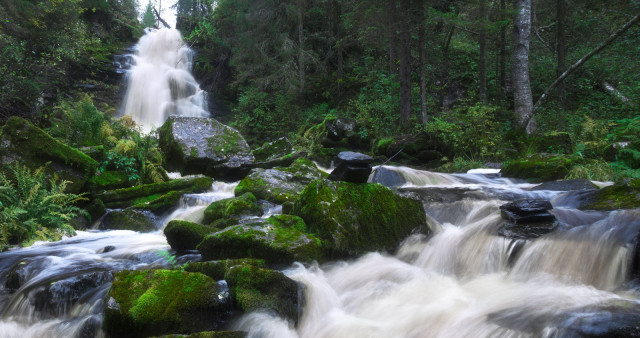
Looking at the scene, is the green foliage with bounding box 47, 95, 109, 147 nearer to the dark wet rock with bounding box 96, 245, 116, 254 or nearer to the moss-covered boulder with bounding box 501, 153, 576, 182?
the dark wet rock with bounding box 96, 245, 116, 254

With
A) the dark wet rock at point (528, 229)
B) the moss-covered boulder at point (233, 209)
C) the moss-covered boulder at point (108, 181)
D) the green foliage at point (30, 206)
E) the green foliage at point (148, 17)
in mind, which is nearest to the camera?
the dark wet rock at point (528, 229)

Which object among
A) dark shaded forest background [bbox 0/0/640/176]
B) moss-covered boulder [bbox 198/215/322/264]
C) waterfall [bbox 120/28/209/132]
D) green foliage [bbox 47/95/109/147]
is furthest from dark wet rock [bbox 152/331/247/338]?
waterfall [bbox 120/28/209/132]

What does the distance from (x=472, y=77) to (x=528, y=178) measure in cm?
1090

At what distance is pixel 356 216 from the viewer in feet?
15.6

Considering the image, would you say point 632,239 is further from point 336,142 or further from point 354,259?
point 336,142

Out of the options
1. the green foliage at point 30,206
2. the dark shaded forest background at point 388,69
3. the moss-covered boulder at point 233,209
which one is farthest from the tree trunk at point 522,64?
the green foliage at point 30,206

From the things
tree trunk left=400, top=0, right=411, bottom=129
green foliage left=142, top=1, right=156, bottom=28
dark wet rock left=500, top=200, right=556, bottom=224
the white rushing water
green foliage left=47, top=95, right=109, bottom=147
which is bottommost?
the white rushing water

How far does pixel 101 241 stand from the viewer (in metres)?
6.00

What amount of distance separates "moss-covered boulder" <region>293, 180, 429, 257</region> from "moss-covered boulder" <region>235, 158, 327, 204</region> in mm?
1773

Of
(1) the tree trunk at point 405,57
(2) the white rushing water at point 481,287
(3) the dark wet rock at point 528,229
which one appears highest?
(1) the tree trunk at point 405,57

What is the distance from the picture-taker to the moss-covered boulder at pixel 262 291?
3.21 m

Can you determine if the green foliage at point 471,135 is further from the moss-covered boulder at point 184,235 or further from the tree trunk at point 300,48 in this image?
the tree trunk at point 300,48

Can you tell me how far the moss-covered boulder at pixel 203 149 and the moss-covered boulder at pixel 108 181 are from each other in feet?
7.24

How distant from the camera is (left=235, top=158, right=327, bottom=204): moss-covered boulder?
22.8 ft
